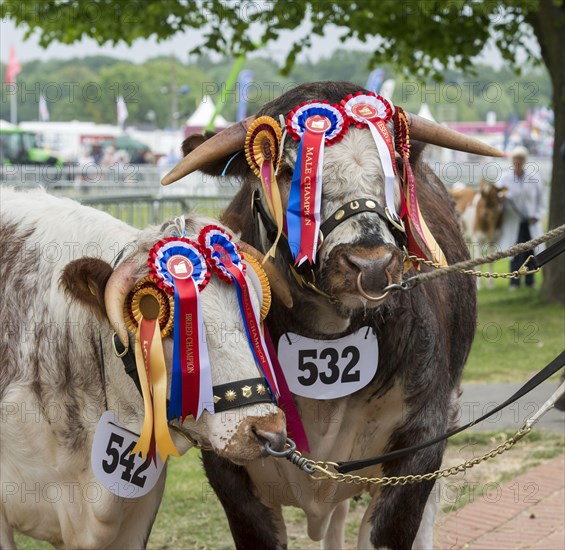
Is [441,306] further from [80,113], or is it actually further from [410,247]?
[80,113]

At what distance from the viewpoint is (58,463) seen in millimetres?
3840

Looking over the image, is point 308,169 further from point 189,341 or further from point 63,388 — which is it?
point 63,388

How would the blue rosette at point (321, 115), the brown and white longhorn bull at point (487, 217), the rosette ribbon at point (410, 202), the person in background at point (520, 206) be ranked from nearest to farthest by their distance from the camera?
the blue rosette at point (321, 115) → the rosette ribbon at point (410, 202) → the person in background at point (520, 206) → the brown and white longhorn bull at point (487, 217)

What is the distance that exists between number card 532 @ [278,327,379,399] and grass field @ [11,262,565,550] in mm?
1951

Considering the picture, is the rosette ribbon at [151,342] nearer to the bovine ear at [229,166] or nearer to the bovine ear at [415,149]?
the bovine ear at [229,166]

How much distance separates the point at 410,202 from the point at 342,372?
0.74 metres

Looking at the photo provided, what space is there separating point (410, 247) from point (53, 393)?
4.88 ft

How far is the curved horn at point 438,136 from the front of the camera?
440 cm

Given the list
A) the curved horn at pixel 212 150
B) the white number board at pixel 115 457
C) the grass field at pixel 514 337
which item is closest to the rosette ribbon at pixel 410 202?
the curved horn at pixel 212 150

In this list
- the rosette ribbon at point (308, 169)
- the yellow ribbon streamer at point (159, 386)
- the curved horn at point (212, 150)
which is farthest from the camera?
the curved horn at point (212, 150)

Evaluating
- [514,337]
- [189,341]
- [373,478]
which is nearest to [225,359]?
[189,341]

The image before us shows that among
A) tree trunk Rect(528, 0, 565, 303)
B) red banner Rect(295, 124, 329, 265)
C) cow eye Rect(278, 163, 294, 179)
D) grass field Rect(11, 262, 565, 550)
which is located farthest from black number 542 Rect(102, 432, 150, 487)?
tree trunk Rect(528, 0, 565, 303)

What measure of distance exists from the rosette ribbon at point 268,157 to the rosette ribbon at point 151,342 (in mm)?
709

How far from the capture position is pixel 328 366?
4215 mm
